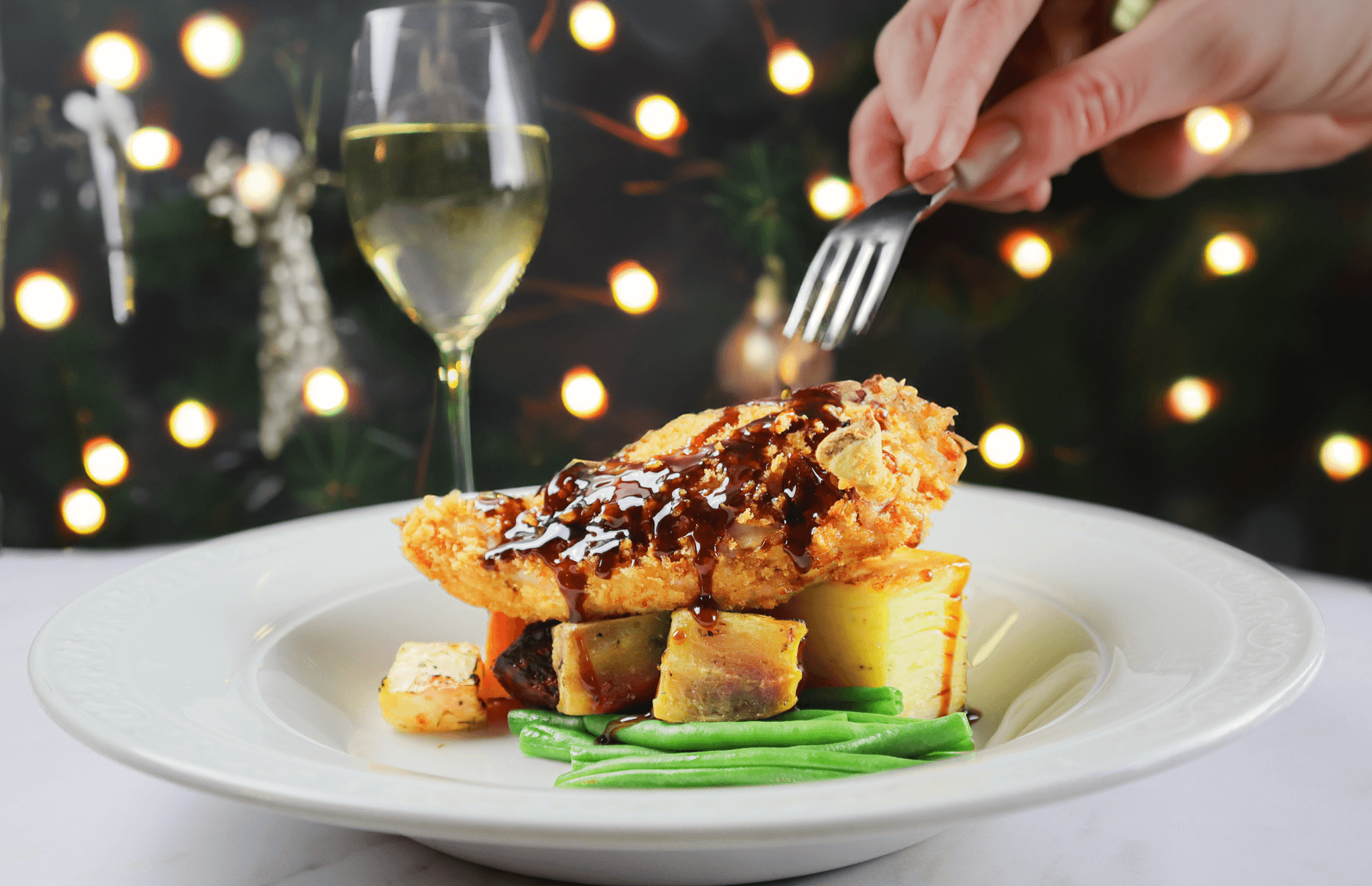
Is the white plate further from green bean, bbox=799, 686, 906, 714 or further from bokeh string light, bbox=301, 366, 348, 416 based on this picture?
bokeh string light, bbox=301, 366, 348, 416

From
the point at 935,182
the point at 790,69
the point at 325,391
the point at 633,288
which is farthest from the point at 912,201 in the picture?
the point at 325,391

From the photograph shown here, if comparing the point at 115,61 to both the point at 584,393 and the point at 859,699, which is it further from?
the point at 859,699

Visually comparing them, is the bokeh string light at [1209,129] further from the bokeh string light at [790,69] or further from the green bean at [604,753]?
the green bean at [604,753]

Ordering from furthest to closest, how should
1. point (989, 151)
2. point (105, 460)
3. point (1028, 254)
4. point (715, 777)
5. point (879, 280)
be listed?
point (105, 460) → point (1028, 254) → point (989, 151) → point (879, 280) → point (715, 777)

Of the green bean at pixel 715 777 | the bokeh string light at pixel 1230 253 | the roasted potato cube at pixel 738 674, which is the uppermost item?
the bokeh string light at pixel 1230 253

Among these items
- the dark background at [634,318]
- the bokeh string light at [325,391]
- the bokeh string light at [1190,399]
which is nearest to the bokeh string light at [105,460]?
the dark background at [634,318]

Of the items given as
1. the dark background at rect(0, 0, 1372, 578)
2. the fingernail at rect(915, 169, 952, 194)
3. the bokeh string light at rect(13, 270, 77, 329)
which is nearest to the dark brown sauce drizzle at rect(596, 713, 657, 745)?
the fingernail at rect(915, 169, 952, 194)
